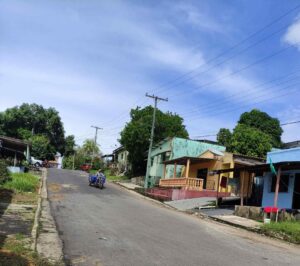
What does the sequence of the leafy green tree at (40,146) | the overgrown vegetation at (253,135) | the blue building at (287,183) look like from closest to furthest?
the blue building at (287,183)
the overgrown vegetation at (253,135)
the leafy green tree at (40,146)

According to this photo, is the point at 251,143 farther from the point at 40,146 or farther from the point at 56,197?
the point at 40,146

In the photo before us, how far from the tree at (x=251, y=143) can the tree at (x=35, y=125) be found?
3584 cm

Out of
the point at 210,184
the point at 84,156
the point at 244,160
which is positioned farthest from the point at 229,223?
the point at 84,156

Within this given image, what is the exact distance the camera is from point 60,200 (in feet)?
78.8

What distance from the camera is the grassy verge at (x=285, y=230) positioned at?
682 inches

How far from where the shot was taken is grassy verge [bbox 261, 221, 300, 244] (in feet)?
56.9

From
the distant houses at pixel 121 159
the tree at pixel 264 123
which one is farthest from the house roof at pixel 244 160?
the distant houses at pixel 121 159

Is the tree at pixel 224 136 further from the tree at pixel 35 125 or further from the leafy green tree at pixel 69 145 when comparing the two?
the leafy green tree at pixel 69 145

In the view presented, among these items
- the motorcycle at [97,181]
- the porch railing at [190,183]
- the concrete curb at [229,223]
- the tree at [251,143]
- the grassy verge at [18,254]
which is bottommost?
the concrete curb at [229,223]

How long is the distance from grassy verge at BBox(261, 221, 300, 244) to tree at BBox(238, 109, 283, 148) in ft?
115

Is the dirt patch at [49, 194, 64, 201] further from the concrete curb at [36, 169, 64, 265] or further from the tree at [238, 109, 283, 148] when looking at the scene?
the tree at [238, 109, 283, 148]

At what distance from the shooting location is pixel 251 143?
159ft

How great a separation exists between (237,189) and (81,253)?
25.8 metres

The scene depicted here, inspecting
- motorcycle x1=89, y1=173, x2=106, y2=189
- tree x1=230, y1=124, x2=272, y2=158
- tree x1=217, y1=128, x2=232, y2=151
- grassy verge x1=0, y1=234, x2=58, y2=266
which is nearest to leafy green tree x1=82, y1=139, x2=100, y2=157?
tree x1=217, y1=128, x2=232, y2=151
